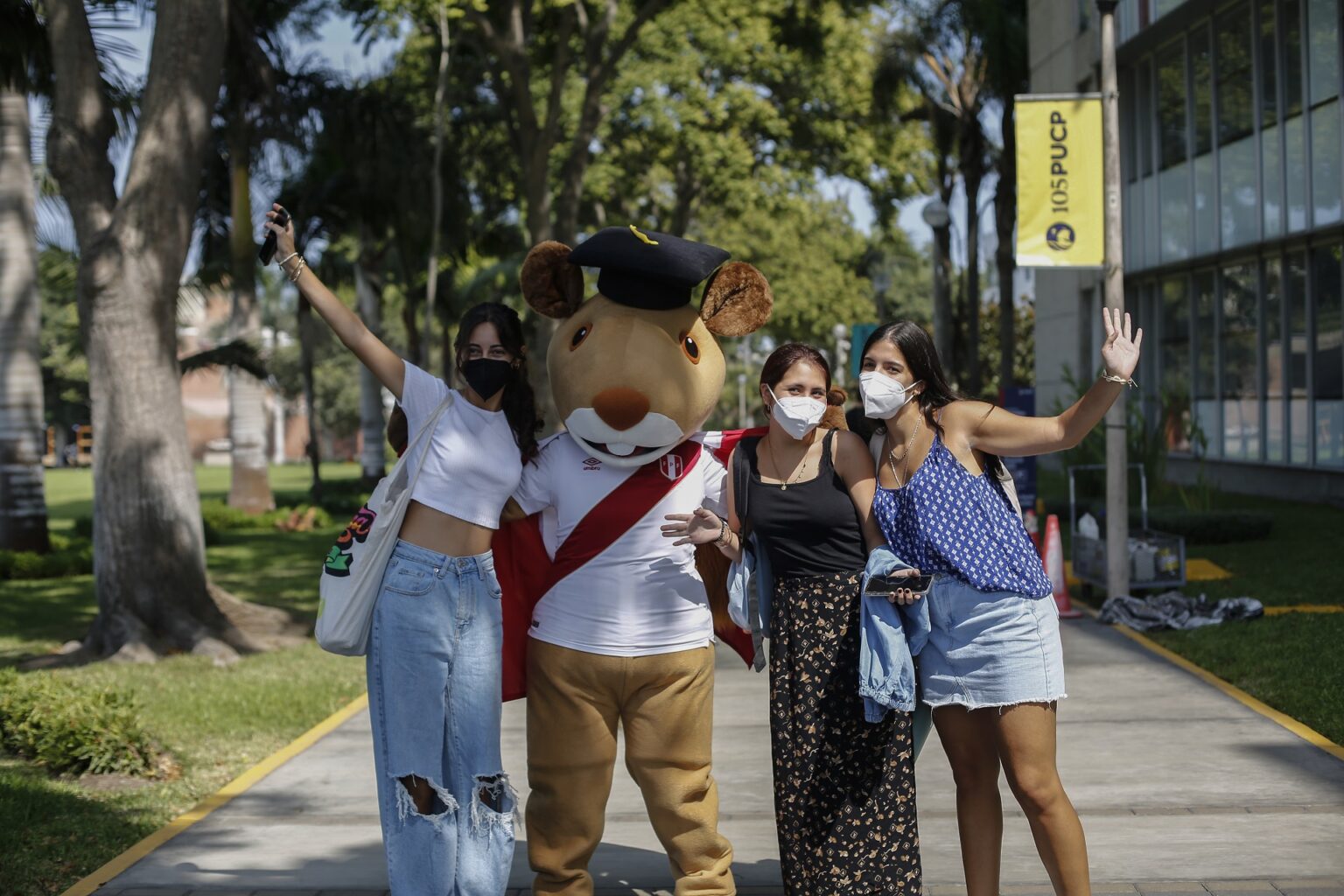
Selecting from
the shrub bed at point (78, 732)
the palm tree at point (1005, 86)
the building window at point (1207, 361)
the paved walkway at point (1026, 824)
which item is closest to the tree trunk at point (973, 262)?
the palm tree at point (1005, 86)

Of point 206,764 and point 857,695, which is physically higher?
point 857,695

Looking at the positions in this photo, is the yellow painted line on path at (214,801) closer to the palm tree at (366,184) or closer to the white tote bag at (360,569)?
the white tote bag at (360,569)

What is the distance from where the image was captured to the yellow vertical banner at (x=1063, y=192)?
11.2 meters

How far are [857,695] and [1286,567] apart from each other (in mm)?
9883

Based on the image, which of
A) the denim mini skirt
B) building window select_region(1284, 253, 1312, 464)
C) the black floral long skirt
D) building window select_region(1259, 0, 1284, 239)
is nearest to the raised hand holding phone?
the black floral long skirt

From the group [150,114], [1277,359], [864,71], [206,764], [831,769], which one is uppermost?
[864,71]

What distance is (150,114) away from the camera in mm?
10188

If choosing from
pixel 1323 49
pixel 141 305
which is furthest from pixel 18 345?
pixel 1323 49

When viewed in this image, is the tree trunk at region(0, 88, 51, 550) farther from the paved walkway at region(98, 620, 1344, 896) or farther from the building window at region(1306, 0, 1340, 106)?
the building window at region(1306, 0, 1340, 106)

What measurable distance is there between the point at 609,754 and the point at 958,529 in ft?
4.39

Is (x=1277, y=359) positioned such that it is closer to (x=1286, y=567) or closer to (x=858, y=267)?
(x=1286, y=567)

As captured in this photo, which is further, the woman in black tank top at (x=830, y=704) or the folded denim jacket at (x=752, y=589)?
the folded denim jacket at (x=752, y=589)

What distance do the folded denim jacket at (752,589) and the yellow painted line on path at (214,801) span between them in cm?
254

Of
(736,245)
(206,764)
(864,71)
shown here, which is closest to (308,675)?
(206,764)
